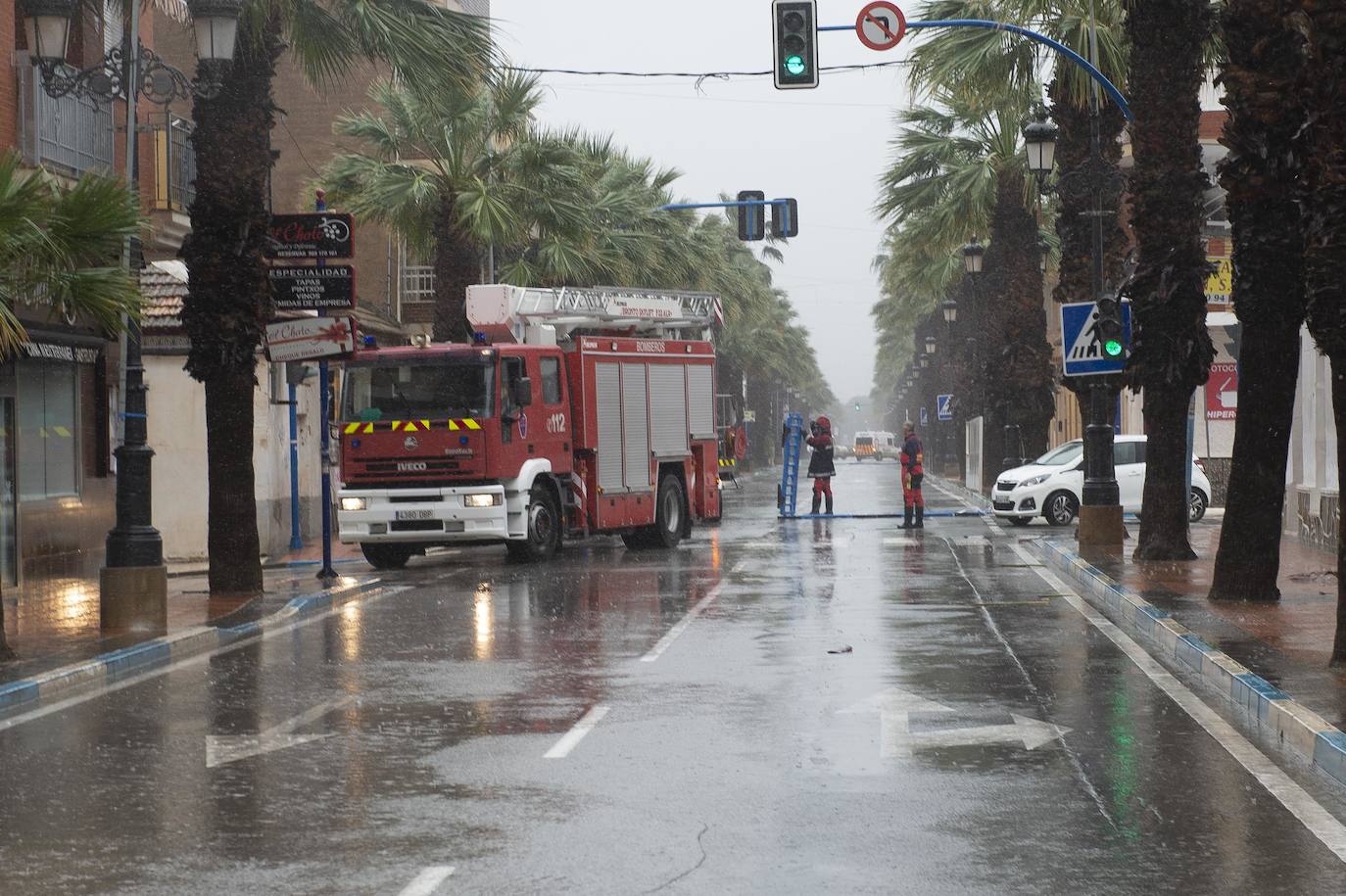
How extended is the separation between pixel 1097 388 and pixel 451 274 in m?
13.5

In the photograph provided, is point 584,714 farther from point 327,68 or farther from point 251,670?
point 327,68

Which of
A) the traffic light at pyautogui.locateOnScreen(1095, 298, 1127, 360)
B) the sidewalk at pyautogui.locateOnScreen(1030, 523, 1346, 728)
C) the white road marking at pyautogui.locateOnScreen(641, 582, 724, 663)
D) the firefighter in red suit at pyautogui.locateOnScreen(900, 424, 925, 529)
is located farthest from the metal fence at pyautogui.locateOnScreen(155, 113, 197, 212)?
the sidewalk at pyautogui.locateOnScreen(1030, 523, 1346, 728)

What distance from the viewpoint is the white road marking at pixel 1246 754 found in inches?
311

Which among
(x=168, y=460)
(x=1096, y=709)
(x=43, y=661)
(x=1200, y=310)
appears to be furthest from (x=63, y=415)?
(x=1096, y=709)

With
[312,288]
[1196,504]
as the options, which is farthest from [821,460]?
[312,288]

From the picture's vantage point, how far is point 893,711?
37.0 feet

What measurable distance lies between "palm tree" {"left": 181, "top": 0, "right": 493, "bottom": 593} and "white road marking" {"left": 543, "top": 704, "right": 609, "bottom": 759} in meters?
9.08

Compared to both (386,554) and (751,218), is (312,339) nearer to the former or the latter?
(386,554)

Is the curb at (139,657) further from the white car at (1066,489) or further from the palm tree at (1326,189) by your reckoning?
the white car at (1066,489)

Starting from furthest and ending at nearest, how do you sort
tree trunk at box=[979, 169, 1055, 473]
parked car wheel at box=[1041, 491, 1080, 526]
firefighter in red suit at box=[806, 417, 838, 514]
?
tree trunk at box=[979, 169, 1055, 473]
firefighter in red suit at box=[806, 417, 838, 514]
parked car wheel at box=[1041, 491, 1080, 526]

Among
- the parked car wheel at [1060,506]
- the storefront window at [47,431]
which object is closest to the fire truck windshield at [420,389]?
the storefront window at [47,431]

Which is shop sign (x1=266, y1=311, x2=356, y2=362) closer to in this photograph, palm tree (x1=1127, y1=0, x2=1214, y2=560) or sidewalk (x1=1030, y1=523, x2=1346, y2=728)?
sidewalk (x1=1030, y1=523, x2=1346, y2=728)

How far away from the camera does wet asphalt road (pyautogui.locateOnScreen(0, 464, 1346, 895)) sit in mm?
7207

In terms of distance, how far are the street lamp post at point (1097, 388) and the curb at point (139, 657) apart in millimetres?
10552
